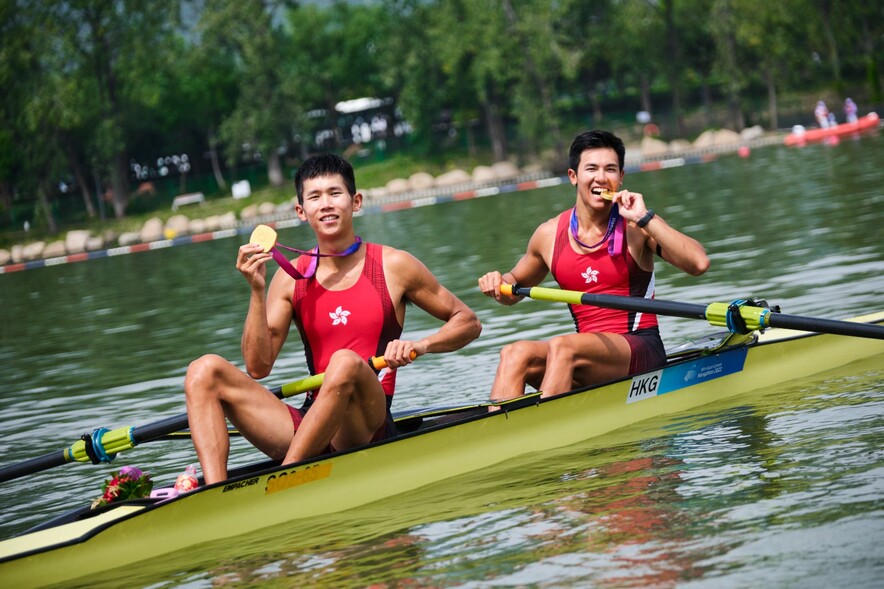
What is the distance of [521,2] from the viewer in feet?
198

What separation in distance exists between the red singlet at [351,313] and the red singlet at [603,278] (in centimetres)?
171

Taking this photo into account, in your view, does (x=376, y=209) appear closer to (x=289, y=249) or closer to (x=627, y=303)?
(x=627, y=303)

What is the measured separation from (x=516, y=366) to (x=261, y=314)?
6.26ft

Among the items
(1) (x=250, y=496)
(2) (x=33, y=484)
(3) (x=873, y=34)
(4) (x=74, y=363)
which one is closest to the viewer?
(1) (x=250, y=496)

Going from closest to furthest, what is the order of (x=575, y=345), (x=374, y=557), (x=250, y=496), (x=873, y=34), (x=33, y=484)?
(x=374, y=557), (x=250, y=496), (x=575, y=345), (x=33, y=484), (x=873, y=34)

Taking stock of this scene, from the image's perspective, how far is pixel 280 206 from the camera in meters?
58.2

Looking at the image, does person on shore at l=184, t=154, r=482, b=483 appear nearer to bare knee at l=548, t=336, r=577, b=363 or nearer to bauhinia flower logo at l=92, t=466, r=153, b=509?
bauhinia flower logo at l=92, t=466, r=153, b=509

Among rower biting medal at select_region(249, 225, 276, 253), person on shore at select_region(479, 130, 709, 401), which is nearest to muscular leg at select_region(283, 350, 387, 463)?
rower biting medal at select_region(249, 225, 276, 253)

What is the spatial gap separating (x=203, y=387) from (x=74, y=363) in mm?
9912

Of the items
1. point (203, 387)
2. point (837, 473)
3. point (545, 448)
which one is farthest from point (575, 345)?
point (203, 387)

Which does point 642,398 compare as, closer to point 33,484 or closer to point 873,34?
point 33,484

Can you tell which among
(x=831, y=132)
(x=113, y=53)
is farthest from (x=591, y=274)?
(x=113, y=53)

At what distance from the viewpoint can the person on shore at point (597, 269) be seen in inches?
313

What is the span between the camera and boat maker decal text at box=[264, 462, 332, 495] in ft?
22.3
